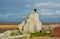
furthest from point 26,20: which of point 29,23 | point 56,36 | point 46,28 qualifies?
point 56,36

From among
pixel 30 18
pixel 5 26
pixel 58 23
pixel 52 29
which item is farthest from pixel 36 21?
pixel 5 26

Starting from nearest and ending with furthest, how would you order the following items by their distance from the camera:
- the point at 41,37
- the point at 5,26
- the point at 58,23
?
the point at 41,37, the point at 58,23, the point at 5,26

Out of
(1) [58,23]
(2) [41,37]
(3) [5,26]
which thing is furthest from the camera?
(3) [5,26]

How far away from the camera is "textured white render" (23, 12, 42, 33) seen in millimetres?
5945

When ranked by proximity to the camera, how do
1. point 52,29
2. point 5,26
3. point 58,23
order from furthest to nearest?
1. point 5,26
2. point 58,23
3. point 52,29

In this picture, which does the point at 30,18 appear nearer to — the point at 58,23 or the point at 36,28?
the point at 36,28

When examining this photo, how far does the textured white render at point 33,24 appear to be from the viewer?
19.5 ft

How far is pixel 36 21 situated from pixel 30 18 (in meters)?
0.22

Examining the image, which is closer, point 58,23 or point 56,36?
point 56,36

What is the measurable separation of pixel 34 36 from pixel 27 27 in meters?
0.79

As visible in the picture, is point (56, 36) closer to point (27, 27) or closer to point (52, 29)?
point (52, 29)

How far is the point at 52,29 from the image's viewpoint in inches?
228

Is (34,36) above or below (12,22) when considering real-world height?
below

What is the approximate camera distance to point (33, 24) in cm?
599
